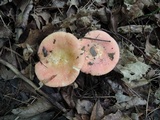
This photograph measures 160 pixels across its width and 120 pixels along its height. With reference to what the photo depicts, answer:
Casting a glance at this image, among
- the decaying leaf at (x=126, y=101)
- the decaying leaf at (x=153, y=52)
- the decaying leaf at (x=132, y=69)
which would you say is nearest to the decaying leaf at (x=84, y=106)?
the decaying leaf at (x=126, y=101)

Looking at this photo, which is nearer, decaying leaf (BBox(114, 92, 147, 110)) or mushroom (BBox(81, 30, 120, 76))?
mushroom (BBox(81, 30, 120, 76))

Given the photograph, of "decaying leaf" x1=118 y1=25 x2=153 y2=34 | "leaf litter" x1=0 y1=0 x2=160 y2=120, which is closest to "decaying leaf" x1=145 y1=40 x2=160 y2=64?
"leaf litter" x1=0 y1=0 x2=160 y2=120

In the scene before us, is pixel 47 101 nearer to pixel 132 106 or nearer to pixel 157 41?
pixel 132 106

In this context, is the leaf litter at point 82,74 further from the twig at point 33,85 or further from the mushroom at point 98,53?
the mushroom at point 98,53

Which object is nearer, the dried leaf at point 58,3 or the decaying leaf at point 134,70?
the decaying leaf at point 134,70

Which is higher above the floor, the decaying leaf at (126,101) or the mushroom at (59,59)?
the mushroom at (59,59)

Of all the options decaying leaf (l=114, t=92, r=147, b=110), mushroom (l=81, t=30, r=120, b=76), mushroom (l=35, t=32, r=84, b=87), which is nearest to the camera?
mushroom (l=35, t=32, r=84, b=87)

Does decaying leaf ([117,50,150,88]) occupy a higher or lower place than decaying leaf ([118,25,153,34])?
lower

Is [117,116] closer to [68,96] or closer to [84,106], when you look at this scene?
[84,106]

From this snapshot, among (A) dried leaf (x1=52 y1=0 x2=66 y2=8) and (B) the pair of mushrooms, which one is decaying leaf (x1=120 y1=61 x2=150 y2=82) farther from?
→ (A) dried leaf (x1=52 y1=0 x2=66 y2=8)
